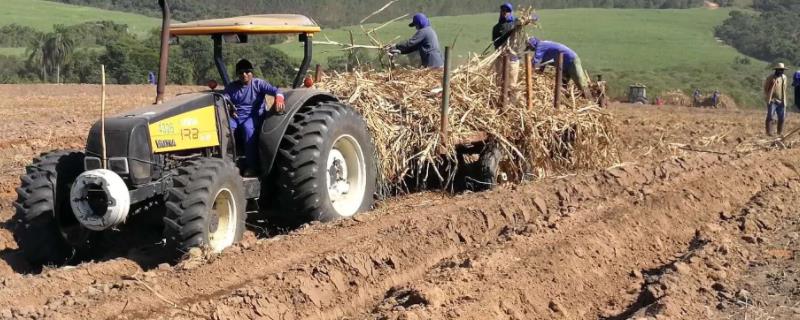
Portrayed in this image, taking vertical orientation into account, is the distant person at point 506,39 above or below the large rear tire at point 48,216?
above

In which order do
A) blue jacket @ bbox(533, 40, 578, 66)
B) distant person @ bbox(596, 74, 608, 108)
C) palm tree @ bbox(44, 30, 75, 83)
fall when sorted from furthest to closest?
palm tree @ bbox(44, 30, 75, 83)
distant person @ bbox(596, 74, 608, 108)
blue jacket @ bbox(533, 40, 578, 66)

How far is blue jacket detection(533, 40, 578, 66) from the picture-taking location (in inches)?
464

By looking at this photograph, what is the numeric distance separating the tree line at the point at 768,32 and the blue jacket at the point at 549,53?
49.2 meters

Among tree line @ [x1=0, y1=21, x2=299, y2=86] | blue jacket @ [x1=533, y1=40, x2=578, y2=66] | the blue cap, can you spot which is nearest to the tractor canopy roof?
the blue cap

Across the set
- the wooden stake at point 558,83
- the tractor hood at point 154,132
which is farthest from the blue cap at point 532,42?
the tractor hood at point 154,132

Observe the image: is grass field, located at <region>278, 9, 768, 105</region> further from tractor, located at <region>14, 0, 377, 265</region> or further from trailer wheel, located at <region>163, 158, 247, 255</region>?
trailer wheel, located at <region>163, 158, 247, 255</region>

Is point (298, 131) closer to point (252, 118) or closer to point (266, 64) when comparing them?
point (252, 118)

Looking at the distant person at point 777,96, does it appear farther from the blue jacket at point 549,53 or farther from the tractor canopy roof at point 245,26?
the tractor canopy roof at point 245,26

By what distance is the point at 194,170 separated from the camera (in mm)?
6898

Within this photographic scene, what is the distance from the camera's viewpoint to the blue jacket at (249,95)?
808cm

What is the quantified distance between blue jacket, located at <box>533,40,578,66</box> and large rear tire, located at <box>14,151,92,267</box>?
5970mm

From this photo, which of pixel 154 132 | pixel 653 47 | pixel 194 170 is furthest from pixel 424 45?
pixel 653 47

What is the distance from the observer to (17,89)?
Result: 27016mm

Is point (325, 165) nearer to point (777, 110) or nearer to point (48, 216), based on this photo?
point (48, 216)
